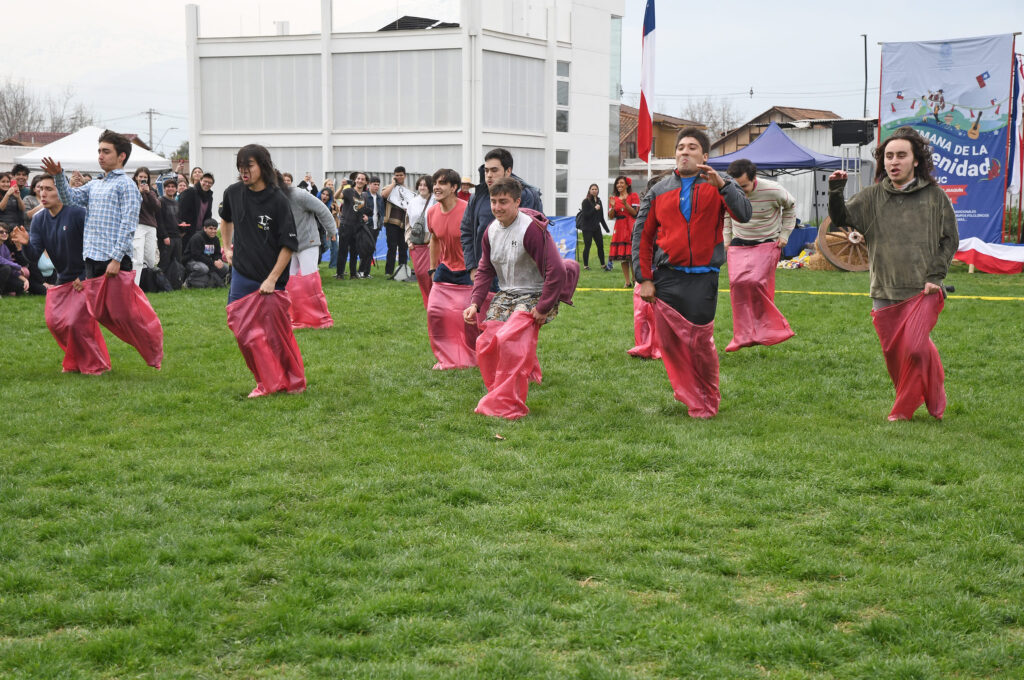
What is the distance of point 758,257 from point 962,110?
12.6 m

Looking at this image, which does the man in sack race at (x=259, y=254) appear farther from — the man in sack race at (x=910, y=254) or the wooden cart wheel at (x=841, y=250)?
the wooden cart wheel at (x=841, y=250)

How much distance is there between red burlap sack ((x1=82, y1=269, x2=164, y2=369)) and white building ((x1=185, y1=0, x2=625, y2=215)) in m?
25.9

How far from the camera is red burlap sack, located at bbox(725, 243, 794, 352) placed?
10039 mm

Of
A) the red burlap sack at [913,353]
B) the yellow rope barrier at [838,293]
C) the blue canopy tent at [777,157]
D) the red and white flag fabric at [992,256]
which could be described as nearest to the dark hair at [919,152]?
the red burlap sack at [913,353]

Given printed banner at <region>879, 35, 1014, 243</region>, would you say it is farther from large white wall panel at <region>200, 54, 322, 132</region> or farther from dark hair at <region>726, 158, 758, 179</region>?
large white wall panel at <region>200, 54, 322, 132</region>

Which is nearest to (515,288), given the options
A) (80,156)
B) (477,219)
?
(477,219)

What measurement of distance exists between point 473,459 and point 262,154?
123 inches

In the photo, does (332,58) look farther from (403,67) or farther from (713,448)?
(713,448)

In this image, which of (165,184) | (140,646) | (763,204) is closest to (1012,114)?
(763,204)

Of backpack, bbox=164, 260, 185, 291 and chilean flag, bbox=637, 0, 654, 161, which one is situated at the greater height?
chilean flag, bbox=637, 0, 654, 161

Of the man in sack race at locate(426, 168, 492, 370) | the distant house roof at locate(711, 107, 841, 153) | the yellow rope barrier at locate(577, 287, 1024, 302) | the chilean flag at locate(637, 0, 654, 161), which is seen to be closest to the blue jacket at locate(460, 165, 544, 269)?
the man in sack race at locate(426, 168, 492, 370)

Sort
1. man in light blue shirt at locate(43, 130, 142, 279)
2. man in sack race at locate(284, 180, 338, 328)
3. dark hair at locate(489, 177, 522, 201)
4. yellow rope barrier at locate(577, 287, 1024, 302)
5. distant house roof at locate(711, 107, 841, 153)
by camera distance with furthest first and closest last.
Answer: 1. distant house roof at locate(711, 107, 841, 153)
2. yellow rope barrier at locate(577, 287, 1024, 302)
3. man in sack race at locate(284, 180, 338, 328)
4. man in light blue shirt at locate(43, 130, 142, 279)
5. dark hair at locate(489, 177, 522, 201)

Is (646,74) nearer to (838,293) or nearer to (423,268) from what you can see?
(838,293)

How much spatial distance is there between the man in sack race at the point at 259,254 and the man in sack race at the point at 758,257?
440 cm
